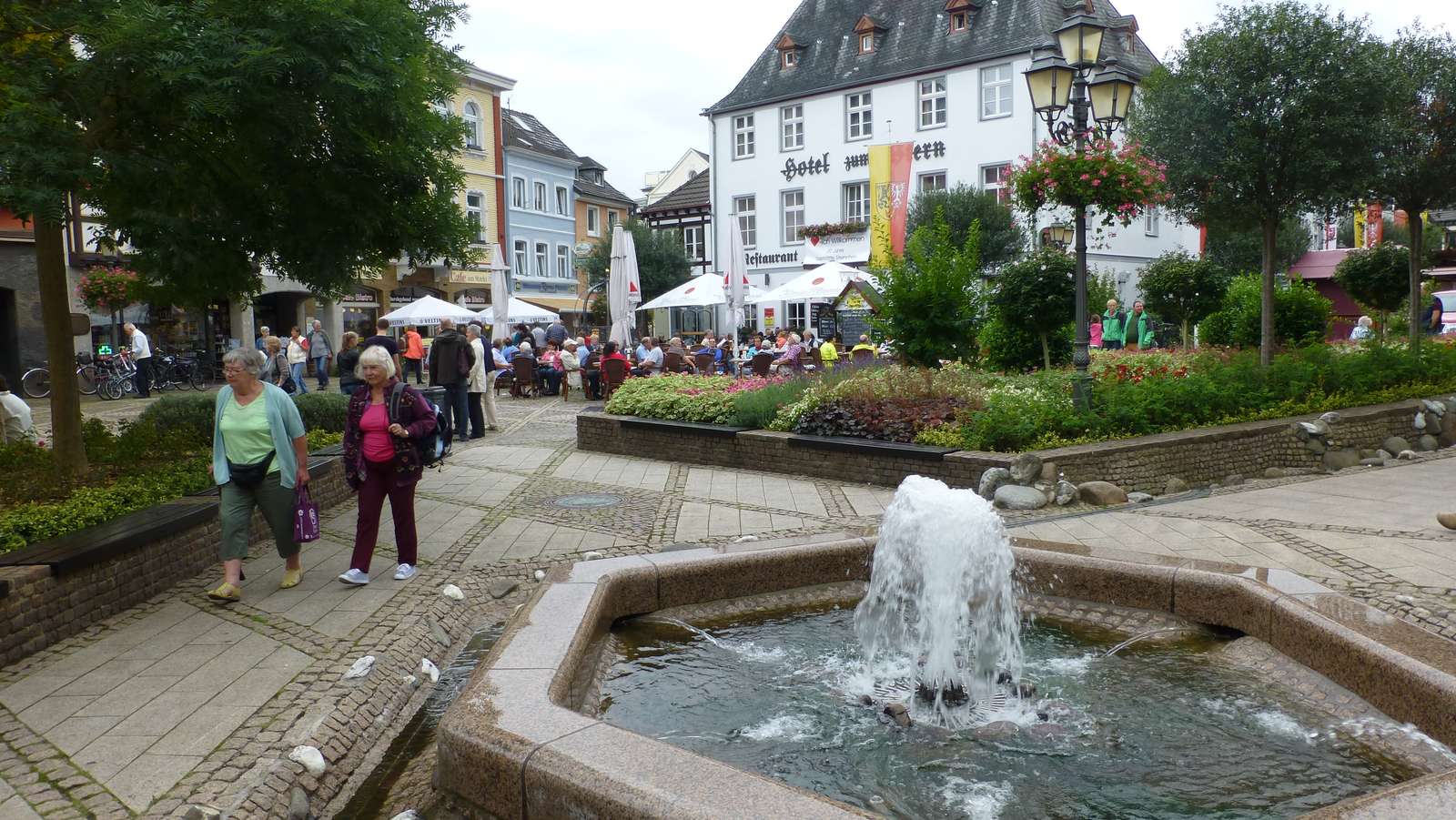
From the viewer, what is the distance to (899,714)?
174 inches

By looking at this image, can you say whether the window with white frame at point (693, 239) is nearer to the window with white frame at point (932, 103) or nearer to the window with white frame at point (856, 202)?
the window with white frame at point (856, 202)

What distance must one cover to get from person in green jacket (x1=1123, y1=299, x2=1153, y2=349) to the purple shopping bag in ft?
56.6

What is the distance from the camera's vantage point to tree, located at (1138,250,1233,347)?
62.0 ft

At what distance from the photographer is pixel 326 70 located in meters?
6.20

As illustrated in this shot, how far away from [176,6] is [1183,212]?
A: 14.1 metres

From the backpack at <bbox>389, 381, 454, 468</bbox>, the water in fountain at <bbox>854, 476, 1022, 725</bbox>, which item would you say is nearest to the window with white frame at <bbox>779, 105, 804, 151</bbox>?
the backpack at <bbox>389, 381, 454, 468</bbox>

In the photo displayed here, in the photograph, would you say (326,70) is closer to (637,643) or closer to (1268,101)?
(637,643)

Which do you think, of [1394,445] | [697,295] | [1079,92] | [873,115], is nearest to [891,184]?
[873,115]

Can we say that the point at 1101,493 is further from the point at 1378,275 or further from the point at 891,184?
the point at 891,184

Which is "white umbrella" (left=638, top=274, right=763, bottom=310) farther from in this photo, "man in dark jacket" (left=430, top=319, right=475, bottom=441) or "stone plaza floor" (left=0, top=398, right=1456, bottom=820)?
"stone plaza floor" (left=0, top=398, right=1456, bottom=820)

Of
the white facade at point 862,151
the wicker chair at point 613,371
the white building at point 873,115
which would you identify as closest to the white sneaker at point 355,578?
the wicker chair at point 613,371

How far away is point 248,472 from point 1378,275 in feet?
68.5

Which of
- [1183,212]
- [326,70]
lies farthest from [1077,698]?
[1183,212]

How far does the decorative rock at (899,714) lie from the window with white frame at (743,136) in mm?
37243
